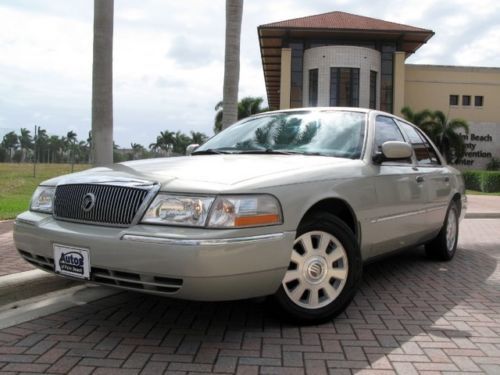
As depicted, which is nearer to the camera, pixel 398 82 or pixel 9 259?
pixel 9 259

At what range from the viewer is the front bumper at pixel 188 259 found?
3.06 metres

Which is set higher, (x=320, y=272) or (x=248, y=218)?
(x=248, y=218)

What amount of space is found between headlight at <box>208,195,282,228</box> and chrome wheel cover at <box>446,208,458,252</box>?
3.62 m

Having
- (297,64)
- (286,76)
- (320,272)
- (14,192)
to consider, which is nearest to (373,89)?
(297,64)

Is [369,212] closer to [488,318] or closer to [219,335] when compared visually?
[488,318]

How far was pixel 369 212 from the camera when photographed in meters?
4.26

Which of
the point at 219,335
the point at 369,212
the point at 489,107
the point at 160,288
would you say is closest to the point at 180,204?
the point at 160,288

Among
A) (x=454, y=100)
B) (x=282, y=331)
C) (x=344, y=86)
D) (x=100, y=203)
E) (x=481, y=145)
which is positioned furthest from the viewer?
(x=454, y=100)

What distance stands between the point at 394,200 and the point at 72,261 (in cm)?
268

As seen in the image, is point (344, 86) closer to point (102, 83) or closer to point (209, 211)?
point (102, 83)

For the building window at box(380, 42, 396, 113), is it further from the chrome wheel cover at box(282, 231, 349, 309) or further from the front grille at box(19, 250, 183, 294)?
the front grille at box(19, 250, 183, 294)

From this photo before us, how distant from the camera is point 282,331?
369 centimetres

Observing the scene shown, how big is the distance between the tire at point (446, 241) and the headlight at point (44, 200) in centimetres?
423

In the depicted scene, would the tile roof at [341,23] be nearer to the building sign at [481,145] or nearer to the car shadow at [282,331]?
the building sign at [481,145]
